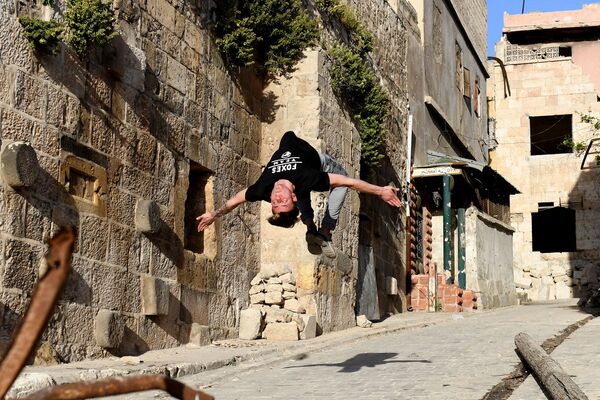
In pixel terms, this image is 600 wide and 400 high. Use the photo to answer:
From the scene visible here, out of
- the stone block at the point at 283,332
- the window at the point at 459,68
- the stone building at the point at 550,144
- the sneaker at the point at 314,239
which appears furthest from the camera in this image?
the stone building at the point at 550,144

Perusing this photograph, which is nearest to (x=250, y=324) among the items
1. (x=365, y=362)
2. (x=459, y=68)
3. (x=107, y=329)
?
(x=365, y=362)

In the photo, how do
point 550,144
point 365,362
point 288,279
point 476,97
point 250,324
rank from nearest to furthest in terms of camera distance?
point 365,362 → point 250,324 → point 288,279 → point 476,97 → point 550,144

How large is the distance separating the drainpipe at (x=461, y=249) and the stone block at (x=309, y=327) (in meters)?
8.93

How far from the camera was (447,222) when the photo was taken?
2111 centimetres

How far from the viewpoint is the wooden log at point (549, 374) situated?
266 inches

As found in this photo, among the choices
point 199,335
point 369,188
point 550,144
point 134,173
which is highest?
point 550,144

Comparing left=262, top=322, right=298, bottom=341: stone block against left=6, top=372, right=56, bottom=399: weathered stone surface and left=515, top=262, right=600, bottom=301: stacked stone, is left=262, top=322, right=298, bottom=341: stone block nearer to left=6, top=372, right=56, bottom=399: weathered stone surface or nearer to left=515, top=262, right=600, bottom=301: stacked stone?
left=6, top=372, right=56, bottom=399: weathered stone surface

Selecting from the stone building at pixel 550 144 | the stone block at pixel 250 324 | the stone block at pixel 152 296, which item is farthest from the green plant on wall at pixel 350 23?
the stone building at pixel 550 144

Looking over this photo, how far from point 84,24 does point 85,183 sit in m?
1.53

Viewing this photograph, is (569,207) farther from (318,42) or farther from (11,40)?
(11,40)

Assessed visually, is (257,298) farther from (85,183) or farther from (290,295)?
(85,183)

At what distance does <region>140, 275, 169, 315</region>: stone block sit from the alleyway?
1.18 meters

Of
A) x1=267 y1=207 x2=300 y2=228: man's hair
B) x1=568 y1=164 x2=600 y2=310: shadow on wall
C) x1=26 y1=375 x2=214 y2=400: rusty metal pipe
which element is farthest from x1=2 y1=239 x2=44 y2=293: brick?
x1=568 y1=164 x2=600 y2=310: shadow on wall

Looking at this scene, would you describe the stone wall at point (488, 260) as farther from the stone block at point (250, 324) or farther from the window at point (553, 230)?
the stone block at point (250, 324)
